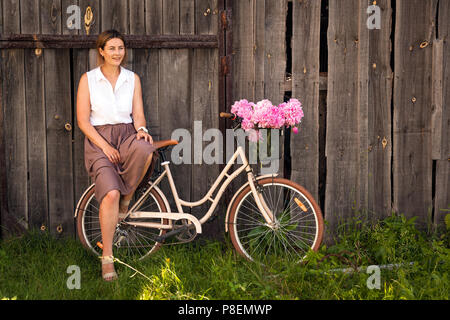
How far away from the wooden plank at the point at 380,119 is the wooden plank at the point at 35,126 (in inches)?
119

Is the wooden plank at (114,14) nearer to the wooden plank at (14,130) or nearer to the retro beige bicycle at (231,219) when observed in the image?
the wooden plank at (14,130)

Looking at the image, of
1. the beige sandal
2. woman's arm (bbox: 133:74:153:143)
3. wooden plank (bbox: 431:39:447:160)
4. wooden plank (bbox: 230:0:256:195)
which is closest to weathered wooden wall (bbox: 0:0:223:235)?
wooden plank (bbox: 230:0:256:195)

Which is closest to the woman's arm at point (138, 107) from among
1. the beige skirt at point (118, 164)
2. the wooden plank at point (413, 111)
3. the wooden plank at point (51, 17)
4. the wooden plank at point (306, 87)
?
the beige skirt at point (118, 164)

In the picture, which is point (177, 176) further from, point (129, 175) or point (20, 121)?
point (20, 121)

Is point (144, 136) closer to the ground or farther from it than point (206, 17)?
closer to the ground

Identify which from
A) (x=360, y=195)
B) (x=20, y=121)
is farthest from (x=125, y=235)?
(x=360, y=195)

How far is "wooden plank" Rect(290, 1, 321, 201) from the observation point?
4.50 metres

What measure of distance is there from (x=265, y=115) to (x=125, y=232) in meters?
1.57

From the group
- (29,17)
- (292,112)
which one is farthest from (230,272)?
(29,17)

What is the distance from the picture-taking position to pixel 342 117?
4.58 metres

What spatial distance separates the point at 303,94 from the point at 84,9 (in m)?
2.17

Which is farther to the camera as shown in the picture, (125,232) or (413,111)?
(413,111)

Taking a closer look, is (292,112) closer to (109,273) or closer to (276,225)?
(276,225)

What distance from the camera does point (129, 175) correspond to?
3.95 m
